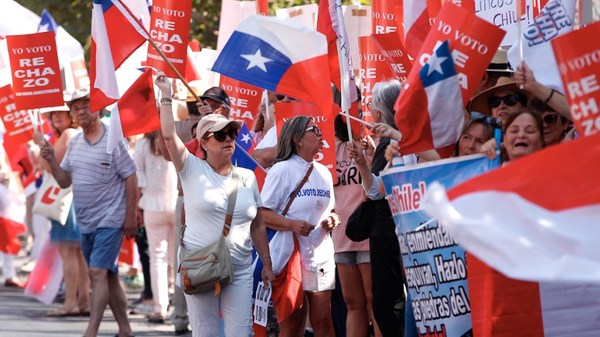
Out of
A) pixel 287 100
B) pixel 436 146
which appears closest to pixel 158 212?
pixel 287 100

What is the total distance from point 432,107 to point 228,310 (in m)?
2.23

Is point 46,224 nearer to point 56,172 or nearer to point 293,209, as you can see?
point 56,172

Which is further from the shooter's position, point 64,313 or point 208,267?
point 64,313

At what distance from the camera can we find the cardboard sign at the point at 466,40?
7199 millimetres

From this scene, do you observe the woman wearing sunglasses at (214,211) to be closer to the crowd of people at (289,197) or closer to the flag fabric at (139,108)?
the crowd of people at (289,197)

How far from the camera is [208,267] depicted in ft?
28.0

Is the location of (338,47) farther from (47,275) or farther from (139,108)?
(47,275)

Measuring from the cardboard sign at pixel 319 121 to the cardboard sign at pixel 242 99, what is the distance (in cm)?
186

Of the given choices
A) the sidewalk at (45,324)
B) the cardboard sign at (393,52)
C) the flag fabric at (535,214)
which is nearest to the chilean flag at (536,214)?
the flag fabric at (535,214)

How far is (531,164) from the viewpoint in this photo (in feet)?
18.1

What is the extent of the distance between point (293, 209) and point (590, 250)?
4.60 m

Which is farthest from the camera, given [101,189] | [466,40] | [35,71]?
[35,71]

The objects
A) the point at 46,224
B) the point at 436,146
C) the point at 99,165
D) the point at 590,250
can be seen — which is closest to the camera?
the point at 590,250

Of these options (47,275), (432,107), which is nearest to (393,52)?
(432,107)
